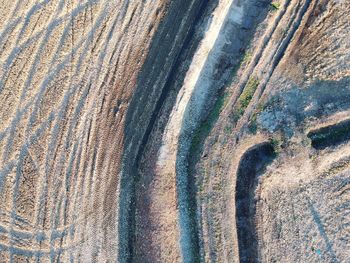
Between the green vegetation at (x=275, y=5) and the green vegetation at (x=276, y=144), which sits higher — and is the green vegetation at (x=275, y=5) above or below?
above

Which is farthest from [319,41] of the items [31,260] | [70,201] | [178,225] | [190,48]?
[31,260]

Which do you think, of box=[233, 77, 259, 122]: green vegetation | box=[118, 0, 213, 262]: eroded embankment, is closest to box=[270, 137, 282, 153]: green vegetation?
box=[233, 77, 259, 122]: green vegetation

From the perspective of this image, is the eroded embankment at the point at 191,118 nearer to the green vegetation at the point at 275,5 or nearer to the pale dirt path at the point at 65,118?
the green vegetation at the point at 275,5

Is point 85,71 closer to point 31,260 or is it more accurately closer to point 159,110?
point 159,110

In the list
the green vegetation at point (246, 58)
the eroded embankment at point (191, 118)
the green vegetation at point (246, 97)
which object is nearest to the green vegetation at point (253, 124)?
the green vegetation at point (246, 97)

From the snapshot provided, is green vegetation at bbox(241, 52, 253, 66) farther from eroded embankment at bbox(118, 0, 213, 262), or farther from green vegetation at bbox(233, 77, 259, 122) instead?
eroded embankment at bbox(118, 0, 213, 262)

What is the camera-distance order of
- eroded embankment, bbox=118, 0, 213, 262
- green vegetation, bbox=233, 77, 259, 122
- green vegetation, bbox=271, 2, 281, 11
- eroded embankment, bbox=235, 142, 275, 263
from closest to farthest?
green vegetation, bbox=271, 2, 281, 11 → green vegetation, bbox=233, 77, 259, 122 → eroded embankment, bbox=235, 142, 275, 263 → eroded embankment, bbox=118, 0, 213, 262
